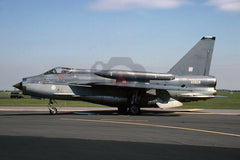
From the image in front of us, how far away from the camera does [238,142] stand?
1016 centimetres

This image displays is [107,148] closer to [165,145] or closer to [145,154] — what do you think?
[145,154]

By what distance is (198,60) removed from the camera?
26406 mm

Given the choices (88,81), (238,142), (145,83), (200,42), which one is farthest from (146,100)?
(238,142)

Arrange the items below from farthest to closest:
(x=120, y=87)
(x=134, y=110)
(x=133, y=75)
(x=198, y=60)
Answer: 1. (x=198, y=60)
2. (x=133, y=75)
3. (x=120, y=87)
4. (x=134, y=110)

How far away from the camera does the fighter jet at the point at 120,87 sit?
73.5 feet

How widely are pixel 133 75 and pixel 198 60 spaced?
259 inches

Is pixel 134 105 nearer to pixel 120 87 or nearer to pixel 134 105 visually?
pixel 134 105

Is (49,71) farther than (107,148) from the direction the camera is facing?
Yes

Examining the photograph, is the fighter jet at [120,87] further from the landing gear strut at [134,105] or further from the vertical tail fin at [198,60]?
the vertical tail fin at [198,60]

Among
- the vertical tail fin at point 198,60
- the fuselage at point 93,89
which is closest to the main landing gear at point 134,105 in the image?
the fuselage at point 93,89

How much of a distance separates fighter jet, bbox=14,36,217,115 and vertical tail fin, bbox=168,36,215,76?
1.59 ft

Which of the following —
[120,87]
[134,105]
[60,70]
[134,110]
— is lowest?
[134,110]

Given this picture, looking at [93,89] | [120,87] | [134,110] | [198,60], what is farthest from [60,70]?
[198,60]

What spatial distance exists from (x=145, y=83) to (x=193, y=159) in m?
17.2
